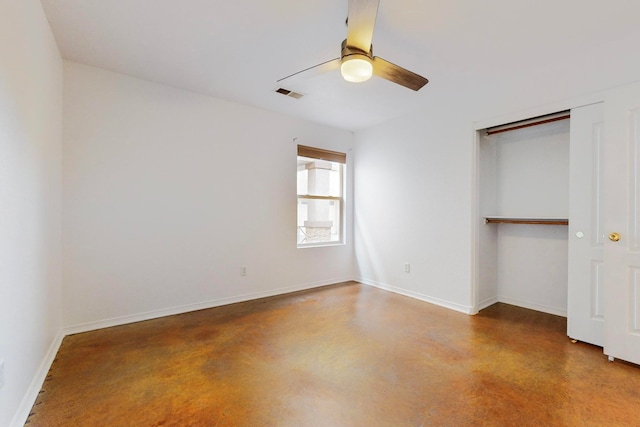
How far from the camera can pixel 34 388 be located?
6.19ft

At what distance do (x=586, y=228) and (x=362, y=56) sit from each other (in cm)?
250

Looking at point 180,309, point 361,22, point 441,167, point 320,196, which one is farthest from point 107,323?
point 441,167

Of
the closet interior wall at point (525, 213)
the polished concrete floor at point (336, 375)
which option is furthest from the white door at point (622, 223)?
the closet interior wall at point (525, 213)

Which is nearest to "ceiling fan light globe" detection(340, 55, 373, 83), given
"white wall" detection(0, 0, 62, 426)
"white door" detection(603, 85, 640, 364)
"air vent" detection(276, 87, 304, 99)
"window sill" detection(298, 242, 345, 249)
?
"air vent" detection(276, 87, 304, 99)

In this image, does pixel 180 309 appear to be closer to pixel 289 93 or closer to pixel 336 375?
pixel 336 375

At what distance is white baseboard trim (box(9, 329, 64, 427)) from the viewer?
1.62 m

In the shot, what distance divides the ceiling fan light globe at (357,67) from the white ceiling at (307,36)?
0.38m

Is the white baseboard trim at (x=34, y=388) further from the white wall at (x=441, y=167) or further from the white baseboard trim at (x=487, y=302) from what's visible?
the white baseboard trim at (x=487, y=302)

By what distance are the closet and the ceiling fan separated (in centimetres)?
165

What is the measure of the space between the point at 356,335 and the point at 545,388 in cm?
146

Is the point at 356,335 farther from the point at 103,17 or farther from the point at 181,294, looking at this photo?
the point at 103,17

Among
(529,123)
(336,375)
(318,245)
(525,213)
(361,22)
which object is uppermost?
(361,22)

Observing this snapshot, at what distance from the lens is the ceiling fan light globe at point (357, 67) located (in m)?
2.01

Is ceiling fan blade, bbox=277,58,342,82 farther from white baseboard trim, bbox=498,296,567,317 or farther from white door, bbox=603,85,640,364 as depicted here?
white baseboard trim, bbox=498,296,567,317
